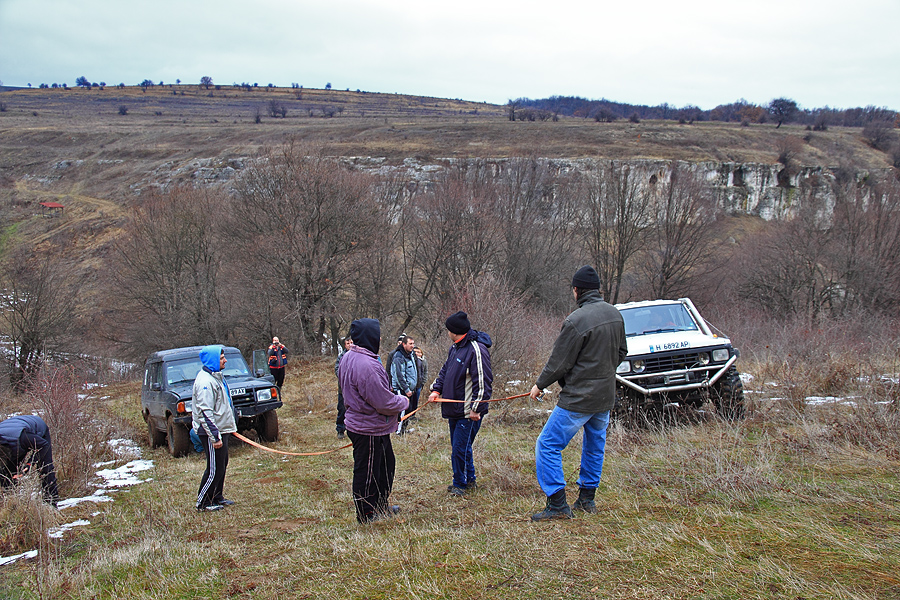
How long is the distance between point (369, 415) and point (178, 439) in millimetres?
6476

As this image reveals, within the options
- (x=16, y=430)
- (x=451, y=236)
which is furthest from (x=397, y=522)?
(x=451, y=236)

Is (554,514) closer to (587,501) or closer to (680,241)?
(587,501)

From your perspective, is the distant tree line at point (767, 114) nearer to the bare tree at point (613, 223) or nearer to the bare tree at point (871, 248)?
the bare tree at point (613, 223)

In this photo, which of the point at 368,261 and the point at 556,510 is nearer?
the point at 556,510

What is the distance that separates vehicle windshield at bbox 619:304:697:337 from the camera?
30.1 feet

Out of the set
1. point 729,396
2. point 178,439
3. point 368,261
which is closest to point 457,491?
point 729,396

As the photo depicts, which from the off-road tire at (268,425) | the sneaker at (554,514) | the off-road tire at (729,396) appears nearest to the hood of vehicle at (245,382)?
the off-road tire at (268,425)

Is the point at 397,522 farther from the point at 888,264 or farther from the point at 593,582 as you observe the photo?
the point at 888,264

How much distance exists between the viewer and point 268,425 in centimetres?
1066

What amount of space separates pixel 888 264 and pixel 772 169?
4397 cm

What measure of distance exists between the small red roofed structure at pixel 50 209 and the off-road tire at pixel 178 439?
56.9 m

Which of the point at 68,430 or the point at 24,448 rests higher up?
the point at 24,448

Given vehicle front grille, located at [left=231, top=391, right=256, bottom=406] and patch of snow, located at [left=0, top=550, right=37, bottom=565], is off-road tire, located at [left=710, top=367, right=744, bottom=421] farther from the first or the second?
patch of snow, located at [left=0, top=550, right=37, bottom=565]

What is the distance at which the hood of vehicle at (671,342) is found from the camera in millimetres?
8039
